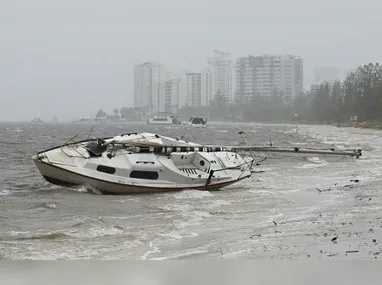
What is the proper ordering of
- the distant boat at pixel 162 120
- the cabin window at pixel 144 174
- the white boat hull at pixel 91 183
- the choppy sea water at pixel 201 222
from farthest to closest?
1. the distant boat at pixel 162 120
2. the cabin window at pixel 144 174
3. the white boat hull at pixel 91 183
4. the choppy sea water at pixel 201 222

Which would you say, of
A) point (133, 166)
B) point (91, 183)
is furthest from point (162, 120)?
point (91, 183)

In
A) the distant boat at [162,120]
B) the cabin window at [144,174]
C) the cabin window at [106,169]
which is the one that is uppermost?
the cabin window at [106,169]

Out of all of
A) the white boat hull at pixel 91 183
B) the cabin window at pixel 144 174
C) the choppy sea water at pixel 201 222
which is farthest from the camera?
the cabin window at pixel 144 174

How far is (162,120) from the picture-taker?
543ft

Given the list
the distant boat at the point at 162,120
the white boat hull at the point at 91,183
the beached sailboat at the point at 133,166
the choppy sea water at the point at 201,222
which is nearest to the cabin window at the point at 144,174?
the beached sailboat at the point at 133,166

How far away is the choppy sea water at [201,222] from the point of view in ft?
35.7

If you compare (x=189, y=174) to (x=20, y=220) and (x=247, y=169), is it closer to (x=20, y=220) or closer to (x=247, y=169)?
(x=247, y=169)

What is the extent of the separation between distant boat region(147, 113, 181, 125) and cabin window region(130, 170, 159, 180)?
143802mm

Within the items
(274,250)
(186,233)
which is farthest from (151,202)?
(274,250)

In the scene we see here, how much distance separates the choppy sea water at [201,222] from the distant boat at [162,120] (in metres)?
140

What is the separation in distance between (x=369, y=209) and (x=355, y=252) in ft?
19.6

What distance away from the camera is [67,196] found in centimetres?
2030

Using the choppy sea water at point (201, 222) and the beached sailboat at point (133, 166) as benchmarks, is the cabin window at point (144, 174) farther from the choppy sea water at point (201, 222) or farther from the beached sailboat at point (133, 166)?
the choppy sea water at point (201, 222)

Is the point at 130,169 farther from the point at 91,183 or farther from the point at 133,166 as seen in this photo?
the point at 91,183
